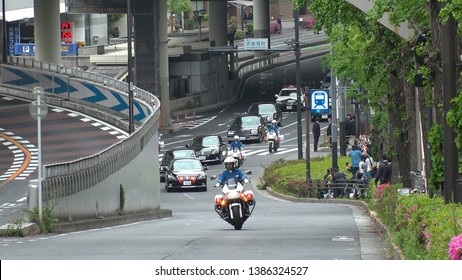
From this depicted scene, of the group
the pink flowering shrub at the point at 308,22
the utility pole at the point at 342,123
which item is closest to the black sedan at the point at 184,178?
the utility pole at the point at 342,123

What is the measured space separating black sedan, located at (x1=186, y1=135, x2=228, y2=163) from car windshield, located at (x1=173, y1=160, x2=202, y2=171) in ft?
26.4

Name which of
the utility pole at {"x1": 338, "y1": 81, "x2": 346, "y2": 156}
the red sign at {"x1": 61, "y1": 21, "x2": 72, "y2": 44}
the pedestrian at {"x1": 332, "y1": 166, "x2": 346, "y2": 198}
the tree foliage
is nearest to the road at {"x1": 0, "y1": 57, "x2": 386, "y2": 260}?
the tree foliage

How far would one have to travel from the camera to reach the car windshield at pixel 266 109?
78000 millimetres

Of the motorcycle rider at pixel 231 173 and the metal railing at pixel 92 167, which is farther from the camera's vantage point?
the metal railing at pixel 92 167

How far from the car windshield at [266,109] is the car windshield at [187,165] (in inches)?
985

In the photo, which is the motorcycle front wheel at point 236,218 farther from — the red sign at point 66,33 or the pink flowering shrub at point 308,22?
the pink flowering shrub at point 308,22

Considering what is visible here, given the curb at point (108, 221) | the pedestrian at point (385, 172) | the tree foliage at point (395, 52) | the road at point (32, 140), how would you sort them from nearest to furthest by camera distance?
the tree foliage at point (395, 52)
the curb at point (108, 221)
the pedestrian at point (385, 172)
the road at point (32, 140)

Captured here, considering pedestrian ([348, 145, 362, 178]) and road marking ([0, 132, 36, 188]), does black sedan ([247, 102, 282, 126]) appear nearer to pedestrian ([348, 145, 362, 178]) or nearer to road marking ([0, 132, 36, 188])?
road marking ([0, 132, 36, 188])

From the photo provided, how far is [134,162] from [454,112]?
70.2 ft

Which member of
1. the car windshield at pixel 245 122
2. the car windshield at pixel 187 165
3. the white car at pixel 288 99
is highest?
the white car at pixel 288 99

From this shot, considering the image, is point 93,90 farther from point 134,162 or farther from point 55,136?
point 134,162

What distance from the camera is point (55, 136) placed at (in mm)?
57656

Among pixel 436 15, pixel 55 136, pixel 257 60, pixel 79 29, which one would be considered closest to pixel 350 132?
pixel 55 136

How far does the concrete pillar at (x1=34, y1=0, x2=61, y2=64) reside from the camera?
77125 millimetres
